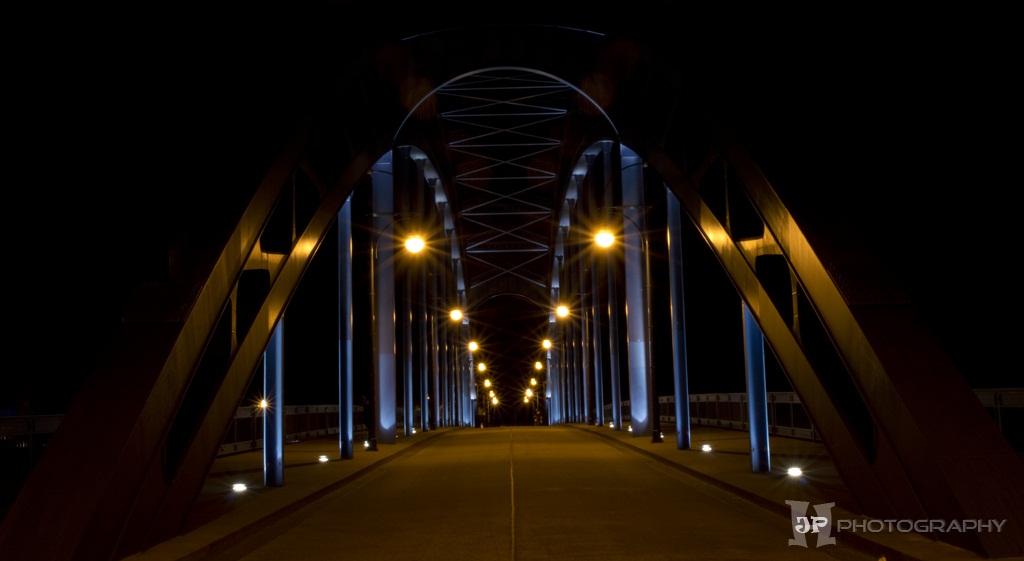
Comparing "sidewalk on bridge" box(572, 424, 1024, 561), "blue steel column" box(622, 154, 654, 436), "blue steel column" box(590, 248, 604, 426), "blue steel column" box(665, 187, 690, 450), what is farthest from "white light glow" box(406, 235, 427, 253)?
"blue steel column" box(590, 248, 604, 426)

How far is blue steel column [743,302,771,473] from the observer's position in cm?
1581

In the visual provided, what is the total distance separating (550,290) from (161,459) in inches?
2822

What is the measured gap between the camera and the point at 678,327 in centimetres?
2253

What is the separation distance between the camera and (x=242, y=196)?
40.3ft

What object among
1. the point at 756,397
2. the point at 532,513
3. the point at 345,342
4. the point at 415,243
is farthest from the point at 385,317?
the point at 532,513

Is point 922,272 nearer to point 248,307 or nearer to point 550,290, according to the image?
point 248,307

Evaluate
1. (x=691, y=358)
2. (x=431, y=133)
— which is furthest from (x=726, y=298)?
(x=431, y=133)

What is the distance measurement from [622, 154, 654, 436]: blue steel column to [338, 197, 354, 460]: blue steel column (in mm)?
10950

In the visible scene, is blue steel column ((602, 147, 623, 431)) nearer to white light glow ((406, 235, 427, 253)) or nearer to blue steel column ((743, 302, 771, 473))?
white light glow ((406, 235, 427, 253))

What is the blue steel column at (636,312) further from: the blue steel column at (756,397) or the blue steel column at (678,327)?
the blue steel column at (756,397)

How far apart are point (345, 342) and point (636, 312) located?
45.2 ft

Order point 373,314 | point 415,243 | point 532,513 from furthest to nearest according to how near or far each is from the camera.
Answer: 1. point 415,243
2. point 373,314
3. point 532,513

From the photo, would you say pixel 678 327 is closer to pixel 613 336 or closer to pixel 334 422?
pixel 613 336

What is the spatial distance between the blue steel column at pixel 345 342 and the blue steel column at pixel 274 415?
4.99 m
